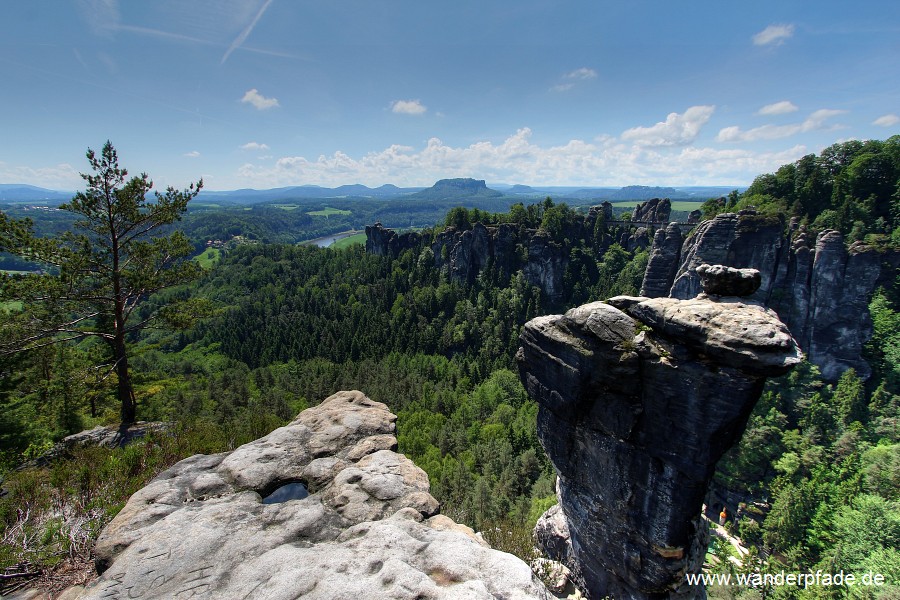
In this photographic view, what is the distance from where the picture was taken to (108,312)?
17.3 m

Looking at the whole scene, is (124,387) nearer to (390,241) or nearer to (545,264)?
(545,264)

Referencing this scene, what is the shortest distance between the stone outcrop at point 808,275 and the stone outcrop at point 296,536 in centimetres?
5499

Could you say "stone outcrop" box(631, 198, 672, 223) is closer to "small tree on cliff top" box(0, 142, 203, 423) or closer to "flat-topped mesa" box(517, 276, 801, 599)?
"flat-topped mesa" box(517, 276, 801, 599)

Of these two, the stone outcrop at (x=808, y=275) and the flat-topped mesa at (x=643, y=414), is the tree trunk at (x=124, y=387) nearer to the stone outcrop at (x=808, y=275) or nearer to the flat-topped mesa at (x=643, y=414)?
the flat-topped mesa at (x=643, y=414)

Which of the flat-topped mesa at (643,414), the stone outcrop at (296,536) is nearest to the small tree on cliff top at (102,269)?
the stone outcrop at (296,536)

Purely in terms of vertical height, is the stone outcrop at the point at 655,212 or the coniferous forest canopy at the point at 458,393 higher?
the stone outcrop at the point at 655,212

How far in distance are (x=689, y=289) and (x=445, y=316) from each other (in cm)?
5063

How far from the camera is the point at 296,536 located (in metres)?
9.02

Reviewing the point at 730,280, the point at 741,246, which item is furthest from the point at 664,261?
the point at 730,280

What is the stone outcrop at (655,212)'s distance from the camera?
297 ft

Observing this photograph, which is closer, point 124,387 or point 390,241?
point 124,387

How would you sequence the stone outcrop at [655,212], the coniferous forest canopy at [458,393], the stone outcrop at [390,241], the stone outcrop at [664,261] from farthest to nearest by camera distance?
the stone outcrop at [390,241]
the stone outcrop at [655,212]
the stone outcrop at [664,261]
the coniferous forest canopy at [458,393]

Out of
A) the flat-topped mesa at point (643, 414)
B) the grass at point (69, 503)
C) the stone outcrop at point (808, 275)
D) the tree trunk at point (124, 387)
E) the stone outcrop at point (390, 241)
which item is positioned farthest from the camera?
the stone outcrop at point (390, 241)

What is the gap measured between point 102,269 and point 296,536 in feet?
51.3
